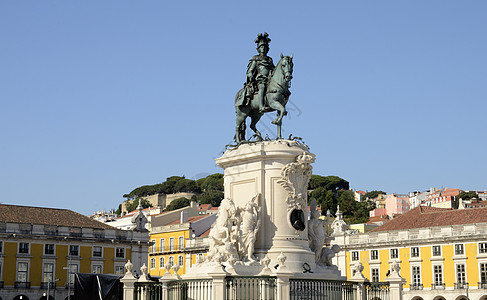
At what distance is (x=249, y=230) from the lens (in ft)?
59.6

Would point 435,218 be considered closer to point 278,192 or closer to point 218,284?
point 278,192

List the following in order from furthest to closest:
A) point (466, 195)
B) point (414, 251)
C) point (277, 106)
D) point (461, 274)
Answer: point (466, 195)
point (414, 251)
point (461, 274)
point (277, 106)

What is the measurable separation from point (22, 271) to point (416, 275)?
28.6m

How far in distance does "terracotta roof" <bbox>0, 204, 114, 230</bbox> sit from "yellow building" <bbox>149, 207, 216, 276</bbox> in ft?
24.2

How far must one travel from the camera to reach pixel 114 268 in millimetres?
55906

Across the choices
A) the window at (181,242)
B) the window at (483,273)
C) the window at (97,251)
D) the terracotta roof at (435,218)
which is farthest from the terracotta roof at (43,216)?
the window at (483,273)

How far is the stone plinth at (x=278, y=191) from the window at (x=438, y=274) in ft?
119

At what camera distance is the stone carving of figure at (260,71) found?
19.9 metres

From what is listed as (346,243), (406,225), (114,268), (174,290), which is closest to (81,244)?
(114,268)

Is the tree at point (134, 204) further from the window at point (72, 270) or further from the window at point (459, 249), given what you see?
the window at point (459, 249)

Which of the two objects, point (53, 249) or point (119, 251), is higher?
point (119, 251)

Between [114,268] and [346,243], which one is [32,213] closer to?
[114,268]

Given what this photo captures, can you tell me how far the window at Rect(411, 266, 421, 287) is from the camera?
5376 centimetres

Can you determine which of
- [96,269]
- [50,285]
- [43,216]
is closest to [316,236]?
[50,285]
